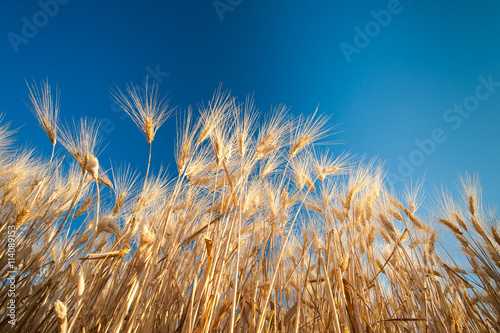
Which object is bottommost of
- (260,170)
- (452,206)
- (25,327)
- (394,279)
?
(25,327)

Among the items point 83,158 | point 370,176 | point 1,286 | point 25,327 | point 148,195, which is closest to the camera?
point 25,327

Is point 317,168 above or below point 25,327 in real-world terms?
above

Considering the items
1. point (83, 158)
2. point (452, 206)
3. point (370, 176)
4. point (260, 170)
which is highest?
point (370, 176)

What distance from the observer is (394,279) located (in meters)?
2.07

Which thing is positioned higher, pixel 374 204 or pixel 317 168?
pixel 317 168

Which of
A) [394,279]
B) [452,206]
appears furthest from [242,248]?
[452,206]

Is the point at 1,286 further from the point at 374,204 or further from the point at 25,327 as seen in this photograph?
the point at 374,204

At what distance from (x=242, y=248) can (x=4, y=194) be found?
2.21 meters

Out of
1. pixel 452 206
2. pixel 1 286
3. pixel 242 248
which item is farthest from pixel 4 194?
pixel 452 206

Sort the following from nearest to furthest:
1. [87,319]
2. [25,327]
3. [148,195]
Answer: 1. [87,319]
2. [25,327]
3. [148,195]

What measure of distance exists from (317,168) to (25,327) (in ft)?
7.41

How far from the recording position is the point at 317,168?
7.78 ft

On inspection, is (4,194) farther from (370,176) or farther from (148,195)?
(370,176)

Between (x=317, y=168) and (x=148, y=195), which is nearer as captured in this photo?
(x=148, y=195)
